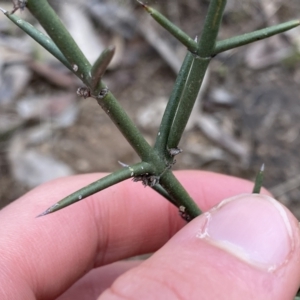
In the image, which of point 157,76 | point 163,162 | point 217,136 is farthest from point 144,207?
point 157,76

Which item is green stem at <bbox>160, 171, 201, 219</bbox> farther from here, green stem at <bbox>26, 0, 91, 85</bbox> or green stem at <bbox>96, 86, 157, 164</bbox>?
green stem at <bbox>26, 0, 91, 85</bbox>

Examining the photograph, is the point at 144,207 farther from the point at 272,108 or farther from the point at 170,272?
the point at 272,108

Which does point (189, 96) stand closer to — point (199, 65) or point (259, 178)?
point (199, 65)

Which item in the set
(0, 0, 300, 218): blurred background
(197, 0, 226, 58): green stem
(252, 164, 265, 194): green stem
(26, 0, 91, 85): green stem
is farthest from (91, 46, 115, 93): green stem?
(0, 0, 300, 218): blurred background

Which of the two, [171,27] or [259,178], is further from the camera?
[259,178]

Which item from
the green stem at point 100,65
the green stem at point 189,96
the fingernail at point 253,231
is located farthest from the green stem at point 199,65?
the fingernail at point 253,231

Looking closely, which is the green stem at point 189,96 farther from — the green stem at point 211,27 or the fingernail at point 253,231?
the fingernail at point 253,231

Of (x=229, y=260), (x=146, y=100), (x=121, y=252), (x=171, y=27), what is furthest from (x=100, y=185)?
(x=146, y=100)

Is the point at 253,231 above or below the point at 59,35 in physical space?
below

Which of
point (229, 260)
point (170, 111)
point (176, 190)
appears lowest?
point (229, 260)
